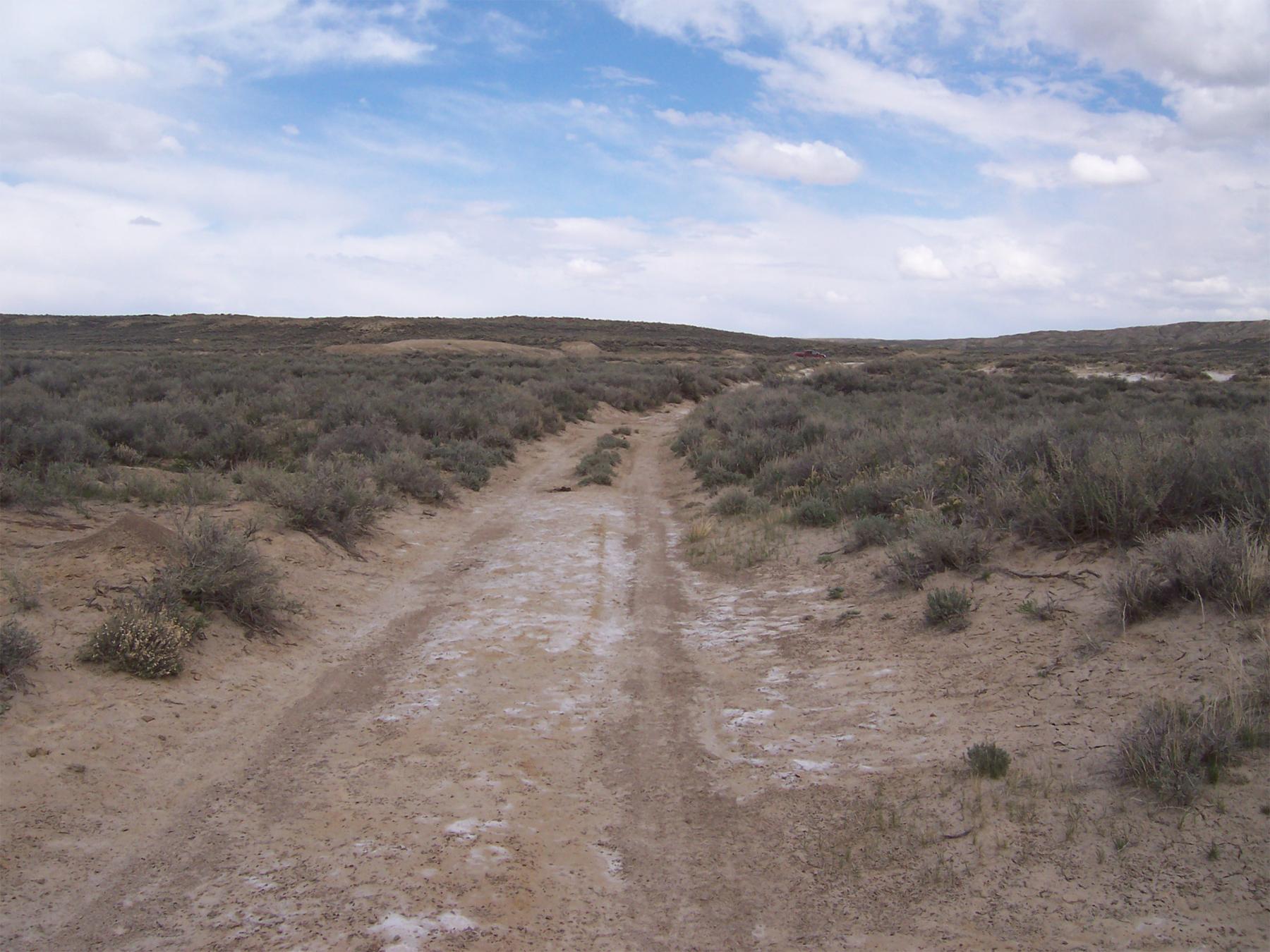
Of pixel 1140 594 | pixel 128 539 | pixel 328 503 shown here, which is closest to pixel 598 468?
pixel 328 503

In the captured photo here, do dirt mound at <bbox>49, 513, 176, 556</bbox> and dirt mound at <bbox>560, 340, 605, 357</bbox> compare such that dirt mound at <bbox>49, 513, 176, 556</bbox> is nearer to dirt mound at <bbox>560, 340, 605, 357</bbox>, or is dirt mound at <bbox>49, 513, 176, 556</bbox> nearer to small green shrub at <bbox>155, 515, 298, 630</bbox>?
small green shrub at <bbox>155, 515, 298, 630</bbox>

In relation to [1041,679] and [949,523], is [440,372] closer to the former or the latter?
[949,523]

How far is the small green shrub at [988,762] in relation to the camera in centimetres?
403

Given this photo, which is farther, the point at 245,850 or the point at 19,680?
the point at 19,680

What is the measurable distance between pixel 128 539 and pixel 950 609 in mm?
6982

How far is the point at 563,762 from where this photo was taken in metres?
4.67

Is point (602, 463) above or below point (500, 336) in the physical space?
below

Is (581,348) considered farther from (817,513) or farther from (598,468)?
(817,513)

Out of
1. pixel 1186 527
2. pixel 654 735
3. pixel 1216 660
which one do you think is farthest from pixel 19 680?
pixel 1186 527

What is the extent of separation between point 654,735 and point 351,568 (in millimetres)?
4927

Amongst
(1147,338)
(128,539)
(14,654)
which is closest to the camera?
(14,654)

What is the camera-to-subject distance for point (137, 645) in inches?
210

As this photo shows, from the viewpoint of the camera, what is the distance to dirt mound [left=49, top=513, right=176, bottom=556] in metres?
6.73

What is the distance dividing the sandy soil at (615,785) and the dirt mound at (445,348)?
48.3m
